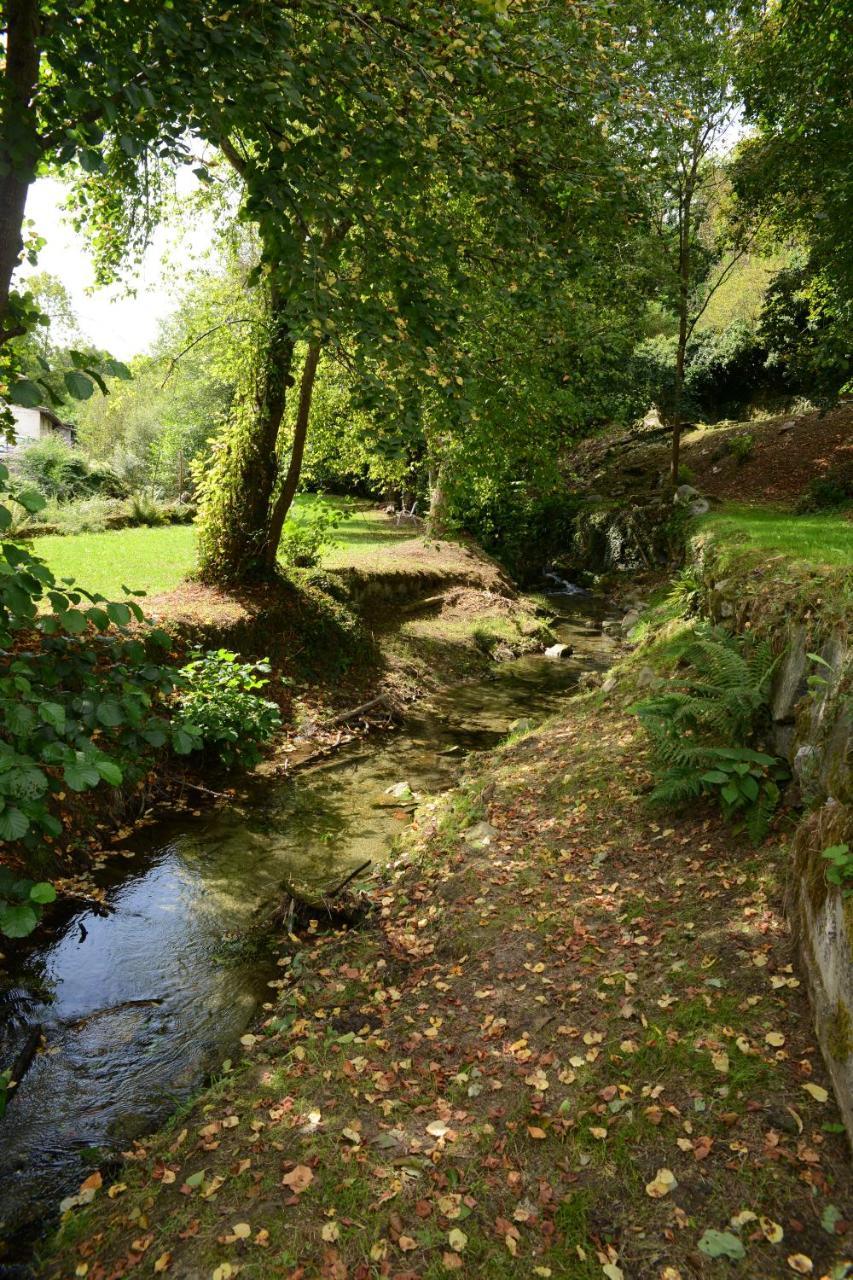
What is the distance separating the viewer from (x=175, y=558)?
14.8 m

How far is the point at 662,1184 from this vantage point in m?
3.40

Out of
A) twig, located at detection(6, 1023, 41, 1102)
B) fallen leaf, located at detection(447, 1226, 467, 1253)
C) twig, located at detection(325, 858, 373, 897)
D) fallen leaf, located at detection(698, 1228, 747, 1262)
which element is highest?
fallen leaf, located at detection(698, 1228, 747, 1262)

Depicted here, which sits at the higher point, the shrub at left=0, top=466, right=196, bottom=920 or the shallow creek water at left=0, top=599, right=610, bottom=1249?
the shrub at left=0, top=466, right=196, bottom=920

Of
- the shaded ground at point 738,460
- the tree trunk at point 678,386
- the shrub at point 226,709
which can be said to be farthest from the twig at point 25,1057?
the tree trunk at point 678,386

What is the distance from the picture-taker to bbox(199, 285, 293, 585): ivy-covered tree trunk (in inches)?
470

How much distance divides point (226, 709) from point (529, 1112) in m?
5.92

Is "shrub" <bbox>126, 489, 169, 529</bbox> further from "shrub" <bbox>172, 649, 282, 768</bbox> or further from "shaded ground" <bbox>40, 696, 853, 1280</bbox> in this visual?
"shaded ground" <bbox>40, 696, 853, 1280</bbox>

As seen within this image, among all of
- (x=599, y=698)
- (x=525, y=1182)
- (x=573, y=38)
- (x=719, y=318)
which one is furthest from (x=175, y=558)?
(x=719, y=318)

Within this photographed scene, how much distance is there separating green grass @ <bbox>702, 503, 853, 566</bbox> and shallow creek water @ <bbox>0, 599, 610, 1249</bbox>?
490cm

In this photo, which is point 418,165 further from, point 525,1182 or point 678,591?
point 678,591

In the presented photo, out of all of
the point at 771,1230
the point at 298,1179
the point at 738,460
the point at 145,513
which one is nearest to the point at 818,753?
the point at 771,1230

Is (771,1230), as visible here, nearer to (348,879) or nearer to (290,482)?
(348,879)

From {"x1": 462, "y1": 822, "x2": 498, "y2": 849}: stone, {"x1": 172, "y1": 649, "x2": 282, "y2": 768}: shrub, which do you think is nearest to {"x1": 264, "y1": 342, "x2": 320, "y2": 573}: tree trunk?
{"x1": 172, "y1": 649, "x2": 282, "y2": 768}: shrub

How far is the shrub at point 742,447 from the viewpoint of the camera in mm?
23281
